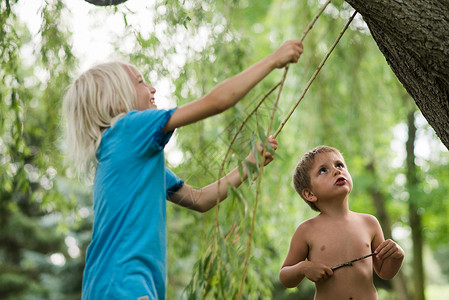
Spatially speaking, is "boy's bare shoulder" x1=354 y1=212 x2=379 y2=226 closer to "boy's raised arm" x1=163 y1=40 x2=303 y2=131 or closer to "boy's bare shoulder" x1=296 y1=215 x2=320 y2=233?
"boy's bare shoulder" x1=296 y1=215 x2=320 y2=233

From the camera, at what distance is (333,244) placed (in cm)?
163

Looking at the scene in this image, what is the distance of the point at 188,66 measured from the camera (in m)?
3.46

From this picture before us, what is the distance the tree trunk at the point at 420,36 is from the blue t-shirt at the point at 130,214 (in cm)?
64

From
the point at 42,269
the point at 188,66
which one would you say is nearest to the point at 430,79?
the point at 188,66

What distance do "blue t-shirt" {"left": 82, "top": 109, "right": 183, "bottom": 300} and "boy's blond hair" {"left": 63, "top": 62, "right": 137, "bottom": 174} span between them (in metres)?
0.07

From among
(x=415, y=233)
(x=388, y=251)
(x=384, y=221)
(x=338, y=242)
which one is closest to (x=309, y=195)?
(x=338, y=242)

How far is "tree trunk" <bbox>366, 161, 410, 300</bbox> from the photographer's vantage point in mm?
9069

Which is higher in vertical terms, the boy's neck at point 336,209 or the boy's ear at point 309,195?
the boy's ear at point 309,195

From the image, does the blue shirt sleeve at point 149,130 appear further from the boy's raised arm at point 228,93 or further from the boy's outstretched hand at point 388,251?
the boy's outstretched hand at point 388,251

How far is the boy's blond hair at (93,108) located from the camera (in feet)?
5.57

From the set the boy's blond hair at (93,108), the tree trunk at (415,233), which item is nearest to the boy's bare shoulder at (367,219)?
the boy's blond hair at (93,108)

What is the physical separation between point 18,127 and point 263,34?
18.2ft

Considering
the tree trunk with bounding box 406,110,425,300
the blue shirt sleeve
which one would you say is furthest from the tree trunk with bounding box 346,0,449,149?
the tree trunk with bounding box 406,110,425,300

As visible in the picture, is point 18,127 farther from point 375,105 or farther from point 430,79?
point 375,105
